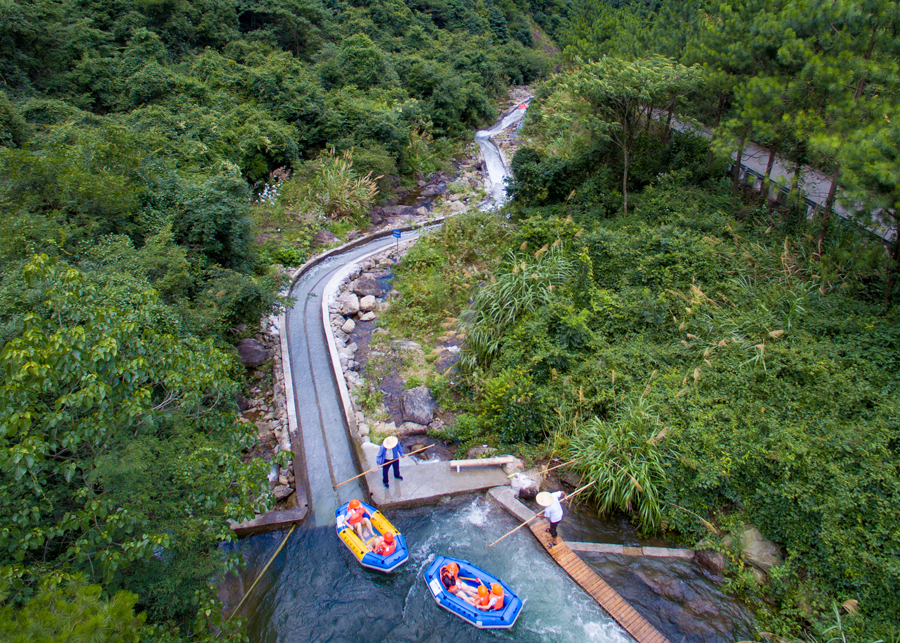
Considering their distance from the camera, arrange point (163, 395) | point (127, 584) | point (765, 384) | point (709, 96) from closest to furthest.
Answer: point (127, 584) → point (163, 395) → point (765, 384) → point (709, 96)

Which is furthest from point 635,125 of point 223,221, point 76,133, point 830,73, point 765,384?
point 76,133

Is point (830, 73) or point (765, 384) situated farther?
point (830, 73)

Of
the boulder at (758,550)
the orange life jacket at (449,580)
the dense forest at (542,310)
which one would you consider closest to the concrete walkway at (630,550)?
the dense forest at (542,310)

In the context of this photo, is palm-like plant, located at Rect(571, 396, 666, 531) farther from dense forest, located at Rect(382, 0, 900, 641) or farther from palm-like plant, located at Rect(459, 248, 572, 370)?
palm-like plant, located at Rect(459, 248, 572, 370)

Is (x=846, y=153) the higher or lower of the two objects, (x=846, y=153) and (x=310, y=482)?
the higher

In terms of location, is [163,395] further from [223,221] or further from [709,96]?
[709,96]

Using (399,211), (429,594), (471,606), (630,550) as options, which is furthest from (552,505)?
(399,211)
